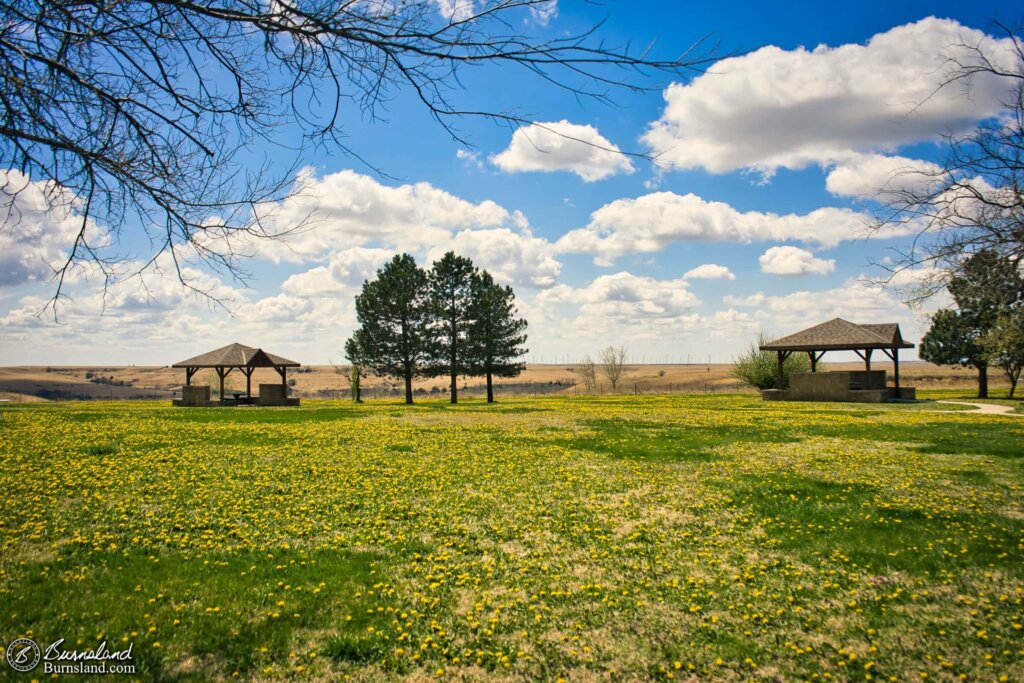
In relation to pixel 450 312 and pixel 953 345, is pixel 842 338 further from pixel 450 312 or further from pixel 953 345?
pixel 450 312

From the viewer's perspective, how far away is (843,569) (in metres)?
6.47

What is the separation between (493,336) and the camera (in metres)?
42.3

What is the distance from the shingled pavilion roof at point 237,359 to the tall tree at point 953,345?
4758 cm

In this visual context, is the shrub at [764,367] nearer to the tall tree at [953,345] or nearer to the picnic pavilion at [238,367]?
the tall tree at [953,345]

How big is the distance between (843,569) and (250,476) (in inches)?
396

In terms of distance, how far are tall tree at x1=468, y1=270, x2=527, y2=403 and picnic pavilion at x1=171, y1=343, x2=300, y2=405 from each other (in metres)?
13.9

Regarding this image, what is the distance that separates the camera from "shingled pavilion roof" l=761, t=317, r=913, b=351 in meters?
37.5

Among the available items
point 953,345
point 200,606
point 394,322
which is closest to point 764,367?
point 953,345

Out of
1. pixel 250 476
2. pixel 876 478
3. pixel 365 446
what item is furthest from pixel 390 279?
pixel 876 478

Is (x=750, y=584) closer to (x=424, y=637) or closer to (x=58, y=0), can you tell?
(x=424, y=637)

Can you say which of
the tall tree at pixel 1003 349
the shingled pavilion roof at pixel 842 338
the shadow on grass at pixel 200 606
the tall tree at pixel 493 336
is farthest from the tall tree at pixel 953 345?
the shadow on grass at pixel 200 606

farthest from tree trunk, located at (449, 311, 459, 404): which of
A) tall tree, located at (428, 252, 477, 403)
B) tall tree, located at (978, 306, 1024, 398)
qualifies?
tall tree, located at (978, 306, 1024, 398)

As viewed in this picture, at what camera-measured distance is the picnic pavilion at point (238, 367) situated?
4097 centimetres

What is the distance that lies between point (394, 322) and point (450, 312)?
416 cm
